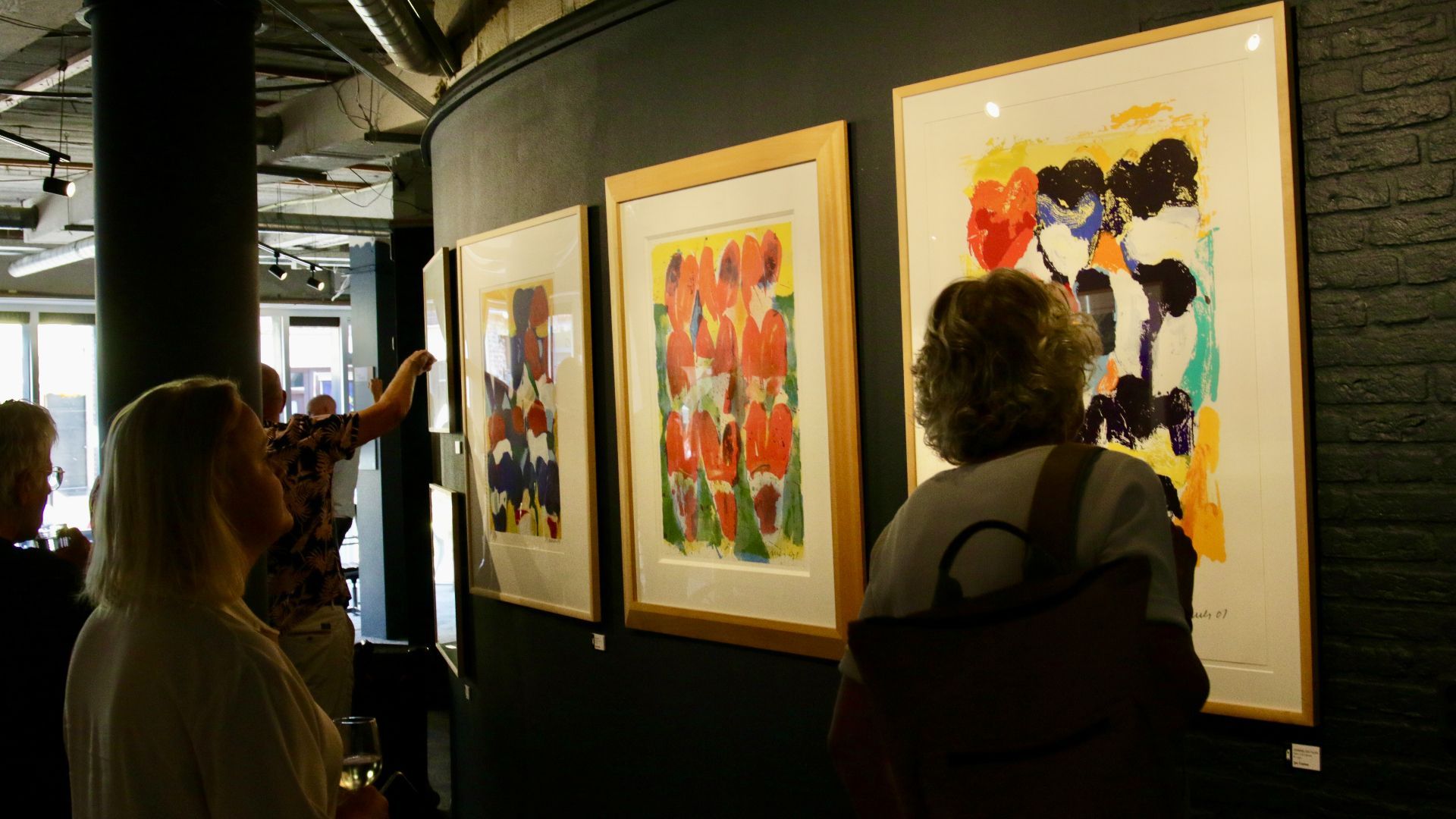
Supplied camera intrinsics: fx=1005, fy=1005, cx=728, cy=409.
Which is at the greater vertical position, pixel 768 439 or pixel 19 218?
pixel 19 218

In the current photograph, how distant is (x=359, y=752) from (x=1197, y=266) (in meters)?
1.99

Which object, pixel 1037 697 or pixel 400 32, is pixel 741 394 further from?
pixel 400 32

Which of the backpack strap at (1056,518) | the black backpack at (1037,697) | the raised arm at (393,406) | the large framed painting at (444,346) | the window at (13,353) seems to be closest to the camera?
the black backpack at (1037,697)

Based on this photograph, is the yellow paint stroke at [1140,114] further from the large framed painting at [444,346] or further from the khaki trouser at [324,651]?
the khaki trouser at [324,651]

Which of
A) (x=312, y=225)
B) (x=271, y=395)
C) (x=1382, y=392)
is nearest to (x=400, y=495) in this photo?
(x=312, y=225)

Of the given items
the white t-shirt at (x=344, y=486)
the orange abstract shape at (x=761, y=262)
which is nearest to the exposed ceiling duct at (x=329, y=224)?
the white t-shirt at (x=344, y=486)

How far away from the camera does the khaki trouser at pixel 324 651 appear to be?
12.6 ft

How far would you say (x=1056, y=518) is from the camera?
139cm

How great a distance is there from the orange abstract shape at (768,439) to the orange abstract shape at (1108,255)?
0.94m

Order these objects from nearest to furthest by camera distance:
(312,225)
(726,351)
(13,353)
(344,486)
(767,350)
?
(767,350) < (726,351) < (344,486) < (312,225) < (13,353)

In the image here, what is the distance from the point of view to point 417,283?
8.53 metres

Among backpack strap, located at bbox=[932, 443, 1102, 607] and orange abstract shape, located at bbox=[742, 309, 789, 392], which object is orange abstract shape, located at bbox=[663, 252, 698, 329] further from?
backpack strap, located at bbox=[932, 443, 1102, 607]

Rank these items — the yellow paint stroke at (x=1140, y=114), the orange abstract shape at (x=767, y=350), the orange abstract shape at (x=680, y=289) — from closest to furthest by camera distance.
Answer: the yellow paint stroke at (x=1140, y=114), the orange abstract shape at (x=767, y=350), the orange abstract shape at (x=680, y=289)

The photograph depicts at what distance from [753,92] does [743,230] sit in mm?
420
